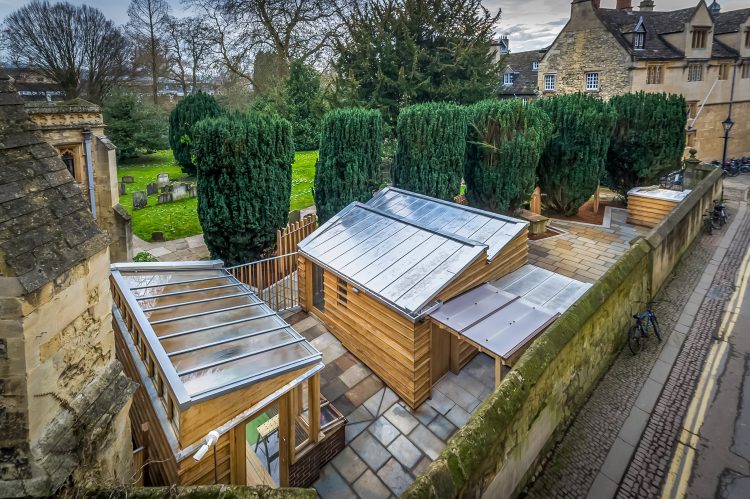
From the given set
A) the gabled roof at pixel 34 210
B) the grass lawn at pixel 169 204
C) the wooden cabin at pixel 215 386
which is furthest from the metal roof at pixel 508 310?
the grass lawn at pixel 169 204

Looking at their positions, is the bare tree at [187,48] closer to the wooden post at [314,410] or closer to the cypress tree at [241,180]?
the cypress tree at [241,180]

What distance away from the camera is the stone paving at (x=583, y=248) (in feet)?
42.5

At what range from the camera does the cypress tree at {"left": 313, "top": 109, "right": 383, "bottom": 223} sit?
13930 mm

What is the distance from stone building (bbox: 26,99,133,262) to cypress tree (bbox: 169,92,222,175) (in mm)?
8947

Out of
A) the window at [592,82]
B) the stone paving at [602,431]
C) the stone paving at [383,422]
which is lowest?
the stone paving at [383,422]

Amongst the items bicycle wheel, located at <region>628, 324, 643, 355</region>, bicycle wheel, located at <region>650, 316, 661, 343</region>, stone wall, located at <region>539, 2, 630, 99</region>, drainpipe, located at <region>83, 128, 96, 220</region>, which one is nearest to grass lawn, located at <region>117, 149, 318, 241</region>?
drainpipe, located at <region>83, 128, 96, 220</region>

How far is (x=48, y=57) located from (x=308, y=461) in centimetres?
3777

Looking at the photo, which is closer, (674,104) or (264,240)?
(264,240)

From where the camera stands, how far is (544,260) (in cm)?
1366

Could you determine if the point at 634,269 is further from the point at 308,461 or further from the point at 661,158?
the point at 661,158

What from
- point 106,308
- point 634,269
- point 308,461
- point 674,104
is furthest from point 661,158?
point 106,308

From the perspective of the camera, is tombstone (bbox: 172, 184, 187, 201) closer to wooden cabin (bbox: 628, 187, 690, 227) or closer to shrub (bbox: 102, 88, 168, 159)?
shrub (bbox: 102, 88, 168, 159)

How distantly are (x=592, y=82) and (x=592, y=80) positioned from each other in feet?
0.43

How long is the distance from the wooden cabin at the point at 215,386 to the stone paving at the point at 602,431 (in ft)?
10.7
